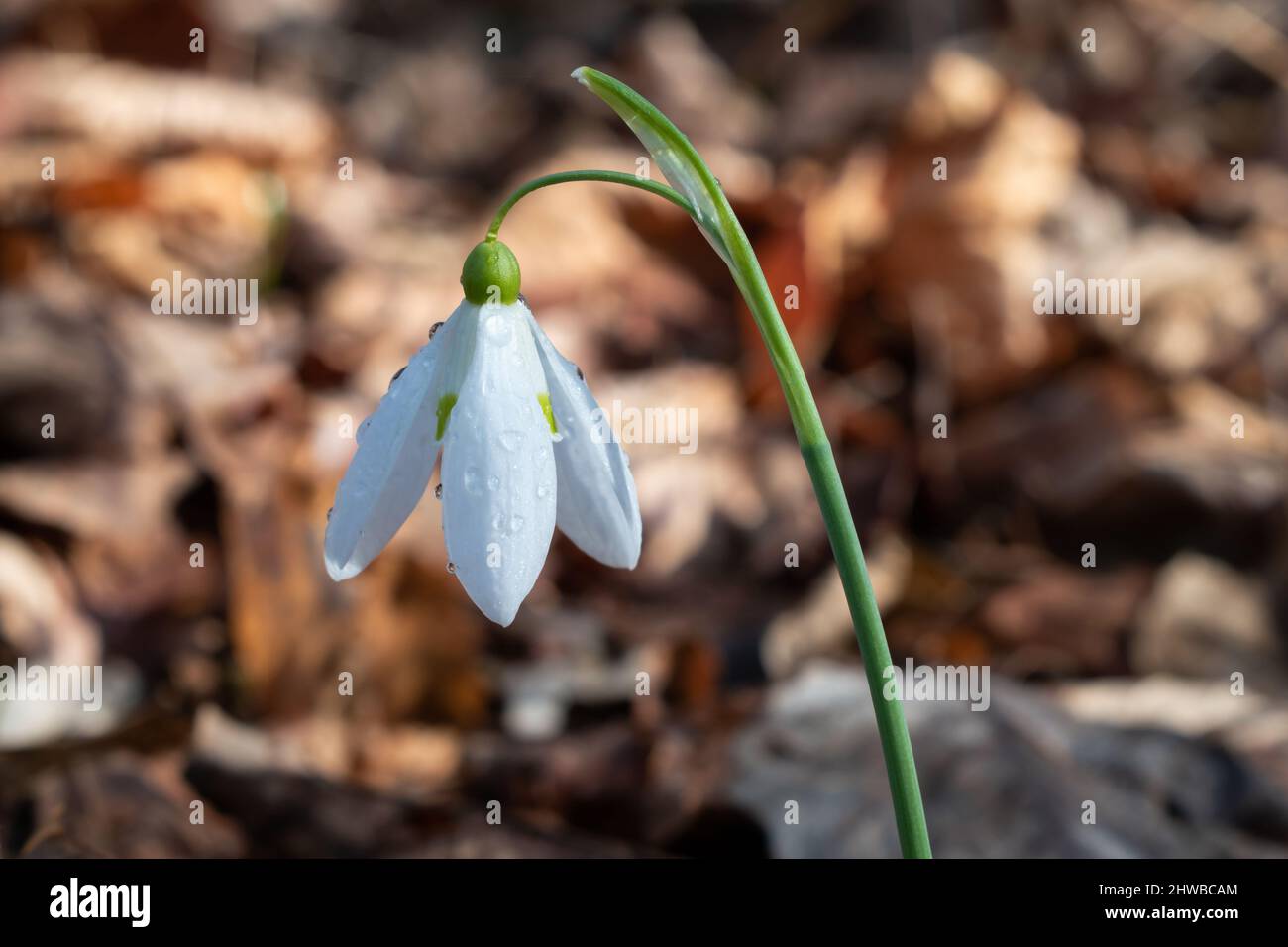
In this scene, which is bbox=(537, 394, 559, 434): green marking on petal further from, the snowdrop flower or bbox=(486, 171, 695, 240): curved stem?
bbox=(486, 171, 695, 240): curved stem

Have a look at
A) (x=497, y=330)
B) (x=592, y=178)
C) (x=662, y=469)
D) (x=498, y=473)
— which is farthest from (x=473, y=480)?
(x=662, y=469)

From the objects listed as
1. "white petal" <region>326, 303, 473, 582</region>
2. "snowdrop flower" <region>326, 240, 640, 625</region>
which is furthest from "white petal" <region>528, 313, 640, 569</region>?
"white petal" <region>326, 303, 473, 582</region>

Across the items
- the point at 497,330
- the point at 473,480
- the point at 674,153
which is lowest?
the point at 473,480

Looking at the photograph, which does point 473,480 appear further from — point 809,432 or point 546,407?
point 809,432

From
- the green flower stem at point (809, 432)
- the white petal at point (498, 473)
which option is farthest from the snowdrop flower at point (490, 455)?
the green flower stem at point (809, 432)

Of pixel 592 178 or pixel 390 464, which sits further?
pixel 390 464

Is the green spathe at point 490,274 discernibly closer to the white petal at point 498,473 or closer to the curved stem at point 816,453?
the white petal at point 498,473
